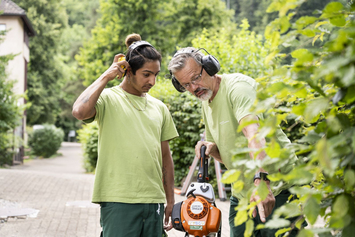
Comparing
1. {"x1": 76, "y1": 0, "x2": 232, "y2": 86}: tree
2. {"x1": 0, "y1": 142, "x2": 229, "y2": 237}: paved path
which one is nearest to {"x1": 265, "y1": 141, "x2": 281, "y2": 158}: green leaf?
{"x1": 0, "y1": 142, "x2": 229, "y2": 237}: paved path

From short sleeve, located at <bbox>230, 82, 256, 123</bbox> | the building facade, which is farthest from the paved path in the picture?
the building facade

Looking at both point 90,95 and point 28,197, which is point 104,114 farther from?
point 28,197

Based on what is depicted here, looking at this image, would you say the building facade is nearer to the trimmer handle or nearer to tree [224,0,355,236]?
the trimmer handle

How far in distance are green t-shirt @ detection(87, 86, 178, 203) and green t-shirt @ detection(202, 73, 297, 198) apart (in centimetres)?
48

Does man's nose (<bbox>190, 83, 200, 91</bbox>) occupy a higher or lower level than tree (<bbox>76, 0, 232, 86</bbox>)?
lower

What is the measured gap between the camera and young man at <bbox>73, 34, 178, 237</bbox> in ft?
8.70

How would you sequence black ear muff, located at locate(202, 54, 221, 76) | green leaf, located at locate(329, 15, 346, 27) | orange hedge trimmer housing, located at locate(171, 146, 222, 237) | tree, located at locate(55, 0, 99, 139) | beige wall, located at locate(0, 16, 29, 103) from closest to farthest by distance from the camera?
green leaf, located at locate(329, 15, 346, 27) → orange hedge trimmer housing, located at locate(171, 146, 222, 237) → black ear muff, located at locate(202, 54, 221, 76) → beige wall, located at locate(0, 16, 29, 103) → tree, located at locate(55, 0, 99, 139)

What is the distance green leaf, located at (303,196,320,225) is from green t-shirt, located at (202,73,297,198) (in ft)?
4.82

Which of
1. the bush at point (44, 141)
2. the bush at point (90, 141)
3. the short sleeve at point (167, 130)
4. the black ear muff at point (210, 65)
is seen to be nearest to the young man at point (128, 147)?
the short sleeve at point (167, 130)

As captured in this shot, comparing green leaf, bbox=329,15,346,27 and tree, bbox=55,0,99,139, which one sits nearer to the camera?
green leaf, bbox=329,15,346,27

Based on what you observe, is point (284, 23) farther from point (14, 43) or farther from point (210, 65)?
point (14, 43)

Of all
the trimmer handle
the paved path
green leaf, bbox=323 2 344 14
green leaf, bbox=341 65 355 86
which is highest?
green leaf, bbox=323 2 344 14

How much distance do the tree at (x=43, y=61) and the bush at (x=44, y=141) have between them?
9.30 feet

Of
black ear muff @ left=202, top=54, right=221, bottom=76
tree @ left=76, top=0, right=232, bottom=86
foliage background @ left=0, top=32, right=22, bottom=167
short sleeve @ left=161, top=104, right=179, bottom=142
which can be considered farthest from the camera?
tree @ left=76, top=0, right=232, bottom=86
